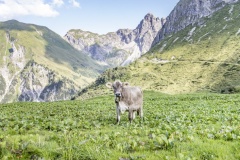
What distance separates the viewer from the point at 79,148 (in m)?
9.85

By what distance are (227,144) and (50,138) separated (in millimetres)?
7562

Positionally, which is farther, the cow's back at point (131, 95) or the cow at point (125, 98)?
the cow's back at point (131, 95)

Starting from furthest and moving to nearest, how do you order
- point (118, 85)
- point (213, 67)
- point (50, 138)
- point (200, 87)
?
1. point (213, 67)
2. point (200, 87)
3. point (118, 85)
4. point (50, 138)

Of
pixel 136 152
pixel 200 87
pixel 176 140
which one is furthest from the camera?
pixel 200 87

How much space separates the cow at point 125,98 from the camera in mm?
20750

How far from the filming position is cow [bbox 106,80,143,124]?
68.1 ft

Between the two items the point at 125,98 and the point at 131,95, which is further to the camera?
A: the point at 131,95

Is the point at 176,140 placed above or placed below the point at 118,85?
below

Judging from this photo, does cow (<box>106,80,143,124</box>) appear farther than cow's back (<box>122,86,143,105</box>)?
No

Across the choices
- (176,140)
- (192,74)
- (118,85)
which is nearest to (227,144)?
(176,140)

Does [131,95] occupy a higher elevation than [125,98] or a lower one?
higher

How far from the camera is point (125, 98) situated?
70.4ft

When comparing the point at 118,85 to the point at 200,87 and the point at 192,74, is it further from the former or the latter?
the point at 192,74

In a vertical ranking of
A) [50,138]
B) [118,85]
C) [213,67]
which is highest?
[213,67]
